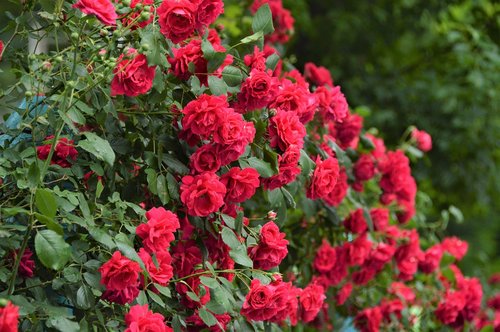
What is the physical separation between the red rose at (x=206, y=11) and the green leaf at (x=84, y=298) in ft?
2.29

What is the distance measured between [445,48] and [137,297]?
4328 mm

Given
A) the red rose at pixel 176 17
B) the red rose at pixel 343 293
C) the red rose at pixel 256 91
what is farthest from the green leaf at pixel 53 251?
the red rose at pixel 343 293

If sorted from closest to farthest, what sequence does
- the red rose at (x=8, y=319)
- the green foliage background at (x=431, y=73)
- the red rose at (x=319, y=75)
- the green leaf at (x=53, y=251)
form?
the red rose at (x=8, y=319), the green leaf at (x=53, y=251), the red rose at (x=319, y=75), the green foliage background at (x=431, y=73)

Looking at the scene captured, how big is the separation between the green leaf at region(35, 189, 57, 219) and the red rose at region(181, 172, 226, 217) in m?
0.42

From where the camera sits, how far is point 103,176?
2.41 meters

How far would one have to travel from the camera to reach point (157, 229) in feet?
7.02

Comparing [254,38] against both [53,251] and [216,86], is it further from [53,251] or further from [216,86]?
[53,251]

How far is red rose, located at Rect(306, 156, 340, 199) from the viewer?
2.61 metres

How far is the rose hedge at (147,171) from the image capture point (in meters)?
2.07

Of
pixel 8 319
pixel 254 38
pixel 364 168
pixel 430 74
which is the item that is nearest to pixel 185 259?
pixel 254 38

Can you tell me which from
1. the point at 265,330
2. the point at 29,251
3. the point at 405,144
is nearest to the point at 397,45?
the point at 405,144

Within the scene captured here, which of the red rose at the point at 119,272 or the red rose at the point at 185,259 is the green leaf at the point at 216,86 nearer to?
the red rose at the point at 185,259

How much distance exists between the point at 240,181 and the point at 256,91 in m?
0.24

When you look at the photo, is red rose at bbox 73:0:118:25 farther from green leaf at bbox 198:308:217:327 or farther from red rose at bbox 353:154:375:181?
red rose at bbox 353:154:375:181
